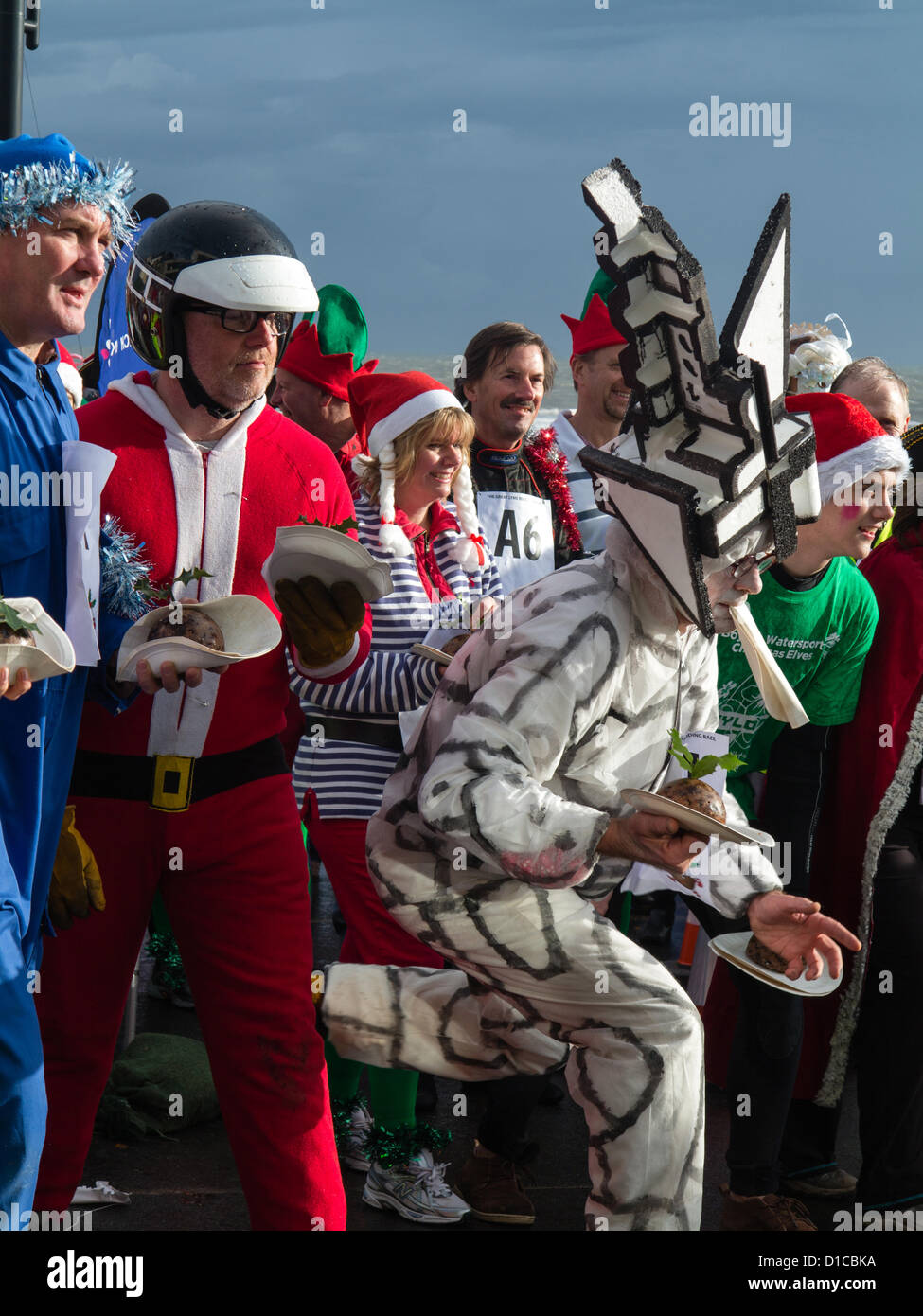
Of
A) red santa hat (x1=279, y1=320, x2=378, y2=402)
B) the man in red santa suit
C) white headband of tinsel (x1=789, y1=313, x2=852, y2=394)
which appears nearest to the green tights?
the man in red santa suit

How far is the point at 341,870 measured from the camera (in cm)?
383

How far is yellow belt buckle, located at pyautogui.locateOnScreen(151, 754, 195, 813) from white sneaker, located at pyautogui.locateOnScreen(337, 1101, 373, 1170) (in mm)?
1497

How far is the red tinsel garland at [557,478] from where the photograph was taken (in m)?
4.93

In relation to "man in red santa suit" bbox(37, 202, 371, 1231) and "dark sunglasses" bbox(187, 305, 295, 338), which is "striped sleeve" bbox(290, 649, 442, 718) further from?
"dark sunglasses" bbox(187, 305, 295, 338)

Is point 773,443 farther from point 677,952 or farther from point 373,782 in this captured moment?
point 677,952

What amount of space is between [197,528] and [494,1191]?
1.89 m

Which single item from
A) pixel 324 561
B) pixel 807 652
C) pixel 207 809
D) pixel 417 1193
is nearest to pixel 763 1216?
pixel 417 1193

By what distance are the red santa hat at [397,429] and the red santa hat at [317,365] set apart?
0.95 metres

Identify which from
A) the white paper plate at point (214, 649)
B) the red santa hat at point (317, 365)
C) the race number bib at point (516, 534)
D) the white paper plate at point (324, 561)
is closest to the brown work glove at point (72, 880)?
the white paper plate at point (214, 649)

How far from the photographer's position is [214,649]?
8.82 ft

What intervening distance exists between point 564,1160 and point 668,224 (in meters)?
2.58

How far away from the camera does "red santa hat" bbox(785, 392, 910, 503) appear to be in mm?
3781

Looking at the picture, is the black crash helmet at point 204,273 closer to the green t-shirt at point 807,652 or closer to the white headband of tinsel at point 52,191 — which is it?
the white headband of tinsel at point 52,191
